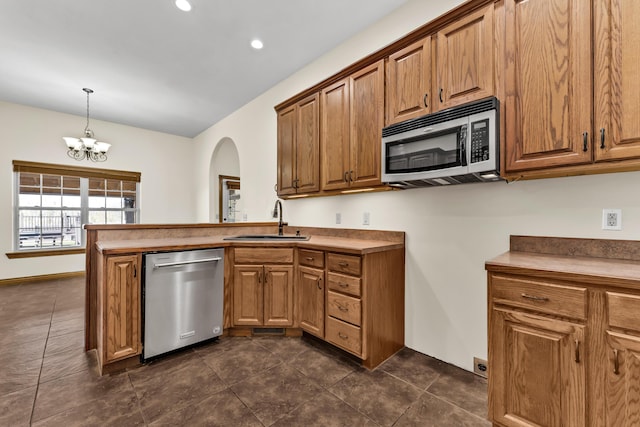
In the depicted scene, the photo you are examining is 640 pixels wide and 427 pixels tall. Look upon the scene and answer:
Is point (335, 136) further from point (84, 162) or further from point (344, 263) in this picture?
point (84, 162)

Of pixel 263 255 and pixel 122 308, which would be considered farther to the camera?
pixel 263 255

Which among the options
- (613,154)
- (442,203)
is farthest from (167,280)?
(613,154)

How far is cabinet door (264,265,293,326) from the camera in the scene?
103 inches

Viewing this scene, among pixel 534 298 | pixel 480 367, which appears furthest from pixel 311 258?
pixel 534 298

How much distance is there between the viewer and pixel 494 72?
1.67 metres

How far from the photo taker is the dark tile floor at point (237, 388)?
5.20ft

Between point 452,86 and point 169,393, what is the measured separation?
8.85 feet

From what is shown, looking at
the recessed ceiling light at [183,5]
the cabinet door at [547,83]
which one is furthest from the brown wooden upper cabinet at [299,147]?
the cabinet door at [547,83]

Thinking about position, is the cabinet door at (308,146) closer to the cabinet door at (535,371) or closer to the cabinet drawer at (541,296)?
the cabinet drawer at (541,296)

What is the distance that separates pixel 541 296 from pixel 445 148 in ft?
3.18

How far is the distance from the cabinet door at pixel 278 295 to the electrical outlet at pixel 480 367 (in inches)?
58.9

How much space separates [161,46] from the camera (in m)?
3.05

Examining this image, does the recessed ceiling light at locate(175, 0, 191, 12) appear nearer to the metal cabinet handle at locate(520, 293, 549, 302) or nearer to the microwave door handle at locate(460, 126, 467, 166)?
the microwave door handle at locate(460, 126, 467, 166)

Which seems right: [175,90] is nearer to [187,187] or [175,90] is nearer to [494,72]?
[187,187]
